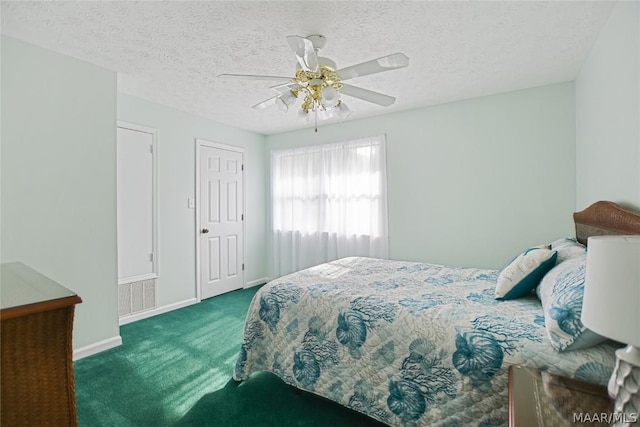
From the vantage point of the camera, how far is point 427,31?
217 centimetres

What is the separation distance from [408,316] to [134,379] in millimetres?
2001

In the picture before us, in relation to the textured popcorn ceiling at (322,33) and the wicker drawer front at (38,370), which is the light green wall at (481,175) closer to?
the textured popcorn ceiling at (322,33)

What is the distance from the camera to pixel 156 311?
364 centimetres

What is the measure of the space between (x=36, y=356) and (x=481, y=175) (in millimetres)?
3770

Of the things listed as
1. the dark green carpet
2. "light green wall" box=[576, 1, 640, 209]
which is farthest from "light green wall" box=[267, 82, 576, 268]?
the dark green carpet

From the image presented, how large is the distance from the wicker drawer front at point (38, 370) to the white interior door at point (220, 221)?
3452 mm

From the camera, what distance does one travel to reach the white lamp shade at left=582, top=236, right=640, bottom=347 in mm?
843

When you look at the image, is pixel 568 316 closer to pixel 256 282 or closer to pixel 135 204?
pixel 135 204

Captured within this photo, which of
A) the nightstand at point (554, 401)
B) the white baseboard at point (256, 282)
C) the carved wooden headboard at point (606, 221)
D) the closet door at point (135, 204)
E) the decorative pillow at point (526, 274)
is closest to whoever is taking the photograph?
the nightstand at point (554, 401)

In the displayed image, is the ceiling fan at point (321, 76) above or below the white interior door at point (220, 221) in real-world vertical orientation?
above

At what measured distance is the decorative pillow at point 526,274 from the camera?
5.96 feet

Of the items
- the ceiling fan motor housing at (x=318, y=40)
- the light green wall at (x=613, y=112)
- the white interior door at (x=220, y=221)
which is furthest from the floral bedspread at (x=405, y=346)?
the white interior door at (x=220, y=221)

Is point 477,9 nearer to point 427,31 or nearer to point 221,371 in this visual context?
point 427,31

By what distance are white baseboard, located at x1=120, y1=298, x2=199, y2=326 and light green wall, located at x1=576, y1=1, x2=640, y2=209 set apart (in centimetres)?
424
